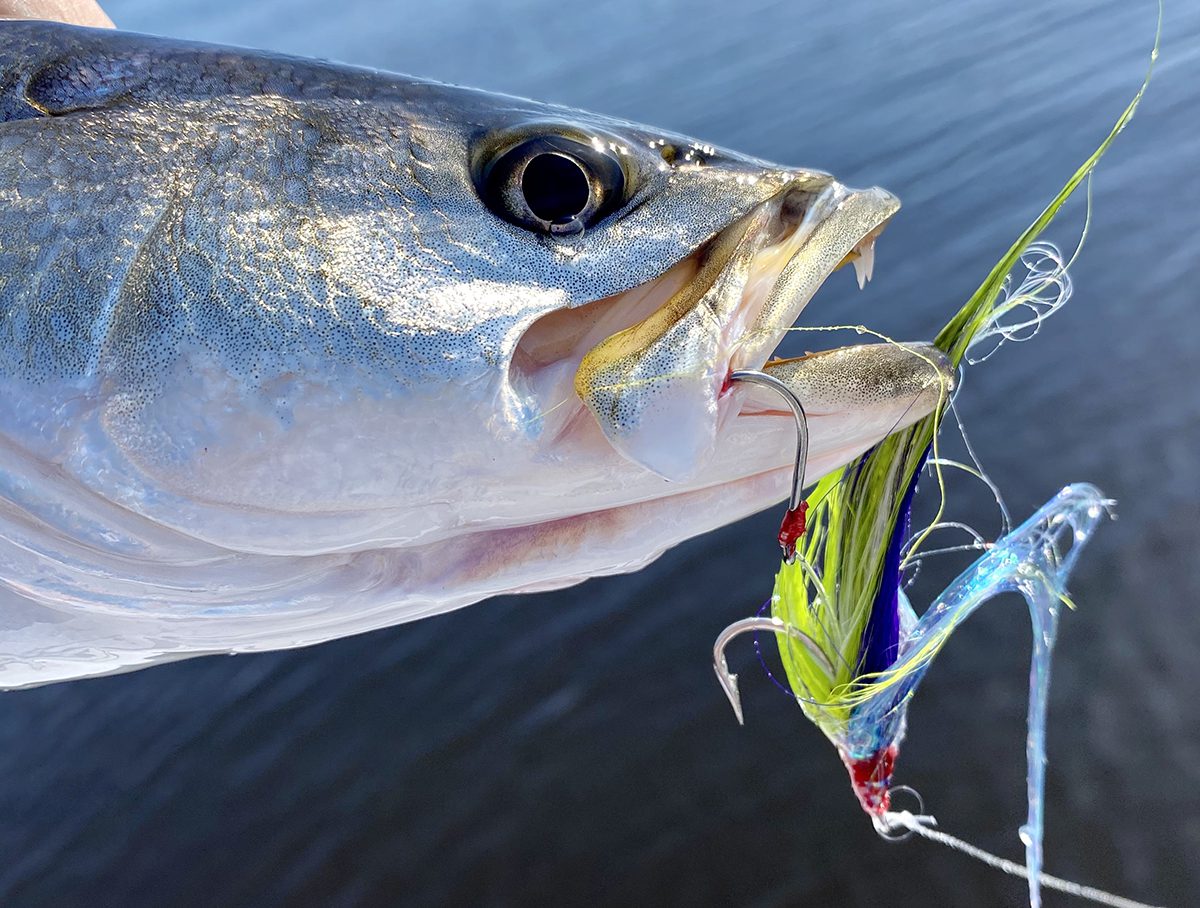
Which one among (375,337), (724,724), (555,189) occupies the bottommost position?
(375,337)

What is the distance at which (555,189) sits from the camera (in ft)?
4.04

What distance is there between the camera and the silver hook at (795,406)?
1.14m

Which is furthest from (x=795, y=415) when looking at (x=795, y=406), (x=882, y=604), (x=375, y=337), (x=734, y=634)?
(x=882, y=604)

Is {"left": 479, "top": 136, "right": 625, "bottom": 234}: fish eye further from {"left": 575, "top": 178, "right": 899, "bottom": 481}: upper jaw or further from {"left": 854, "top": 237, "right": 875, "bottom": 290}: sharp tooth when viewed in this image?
{"left": 854, "top": 237, "right": 875, "bottom": 290}: sharp tooth

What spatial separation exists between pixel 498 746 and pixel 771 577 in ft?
5.49

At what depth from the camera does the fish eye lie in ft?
4.01

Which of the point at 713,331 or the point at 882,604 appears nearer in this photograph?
the point at 713,331

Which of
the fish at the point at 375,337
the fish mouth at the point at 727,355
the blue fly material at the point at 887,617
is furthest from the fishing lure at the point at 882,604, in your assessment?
the fish at the point at 375,337

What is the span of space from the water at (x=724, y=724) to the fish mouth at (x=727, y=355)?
293 cm

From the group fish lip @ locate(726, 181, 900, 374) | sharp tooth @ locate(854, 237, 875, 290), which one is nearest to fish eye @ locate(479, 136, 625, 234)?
fish lip @ locate(726, 181, 900, 374)

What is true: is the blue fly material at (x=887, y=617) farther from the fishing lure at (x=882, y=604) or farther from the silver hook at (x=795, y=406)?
the silver hook at (x=795, y=406)

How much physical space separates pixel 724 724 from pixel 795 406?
3420 millimetres

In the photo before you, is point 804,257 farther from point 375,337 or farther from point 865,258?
point 375,337

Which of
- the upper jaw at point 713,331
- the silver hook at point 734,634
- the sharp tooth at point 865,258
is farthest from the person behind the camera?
the silver hook at point 734,634
